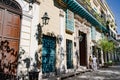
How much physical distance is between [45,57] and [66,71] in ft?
8.78

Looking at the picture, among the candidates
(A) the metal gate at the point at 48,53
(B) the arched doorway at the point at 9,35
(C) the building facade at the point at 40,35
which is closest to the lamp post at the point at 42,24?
(C) the building facade at the point at 40,35

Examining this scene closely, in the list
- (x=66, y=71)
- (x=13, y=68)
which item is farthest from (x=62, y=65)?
(x=13, y=68)

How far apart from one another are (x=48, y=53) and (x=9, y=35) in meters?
3.30

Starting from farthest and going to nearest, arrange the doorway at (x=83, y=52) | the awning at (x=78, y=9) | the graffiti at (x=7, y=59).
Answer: the doorway at (x=83, y=52) < the awning at (x=78, y=9) < the graffiti at (x=7, y=59)

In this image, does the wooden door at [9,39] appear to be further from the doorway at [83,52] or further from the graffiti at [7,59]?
the doorway at [83,52]

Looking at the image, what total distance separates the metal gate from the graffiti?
2.47m

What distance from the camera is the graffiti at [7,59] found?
7.56m

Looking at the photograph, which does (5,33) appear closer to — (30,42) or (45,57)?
(30,42)

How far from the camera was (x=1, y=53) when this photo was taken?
752cm

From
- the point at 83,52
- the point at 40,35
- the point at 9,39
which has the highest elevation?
the point at 40,35

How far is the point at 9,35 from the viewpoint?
807 cm

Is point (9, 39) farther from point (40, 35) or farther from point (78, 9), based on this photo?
point (78, 9)

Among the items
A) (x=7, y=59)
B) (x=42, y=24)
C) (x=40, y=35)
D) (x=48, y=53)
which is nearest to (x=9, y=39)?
(x=7, y=59)

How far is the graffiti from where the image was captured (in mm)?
7557
